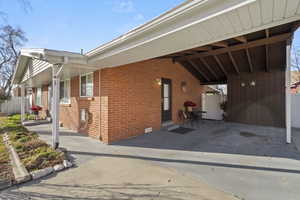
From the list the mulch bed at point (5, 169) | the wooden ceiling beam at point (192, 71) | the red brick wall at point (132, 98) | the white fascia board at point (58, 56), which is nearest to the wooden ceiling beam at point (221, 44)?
the red brick wall at point (132, 98)

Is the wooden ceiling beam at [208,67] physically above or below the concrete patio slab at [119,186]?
above

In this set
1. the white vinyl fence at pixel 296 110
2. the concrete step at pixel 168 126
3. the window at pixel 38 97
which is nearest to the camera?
the concrete step at pixel 168 126

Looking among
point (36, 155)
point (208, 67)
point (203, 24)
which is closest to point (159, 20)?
point (203, 24)

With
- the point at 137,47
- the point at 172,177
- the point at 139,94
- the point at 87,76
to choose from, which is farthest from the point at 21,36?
the point at 172,177

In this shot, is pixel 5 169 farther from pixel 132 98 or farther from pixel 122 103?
pixel 132 98

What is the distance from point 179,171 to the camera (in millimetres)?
3246

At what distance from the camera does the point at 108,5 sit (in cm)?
499

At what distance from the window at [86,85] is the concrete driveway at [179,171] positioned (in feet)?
6.17

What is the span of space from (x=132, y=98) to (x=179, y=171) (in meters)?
3.40

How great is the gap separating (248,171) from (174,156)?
5.34 ft

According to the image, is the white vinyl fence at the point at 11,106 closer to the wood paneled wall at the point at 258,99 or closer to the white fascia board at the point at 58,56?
the white fascia board at the point at 58,56

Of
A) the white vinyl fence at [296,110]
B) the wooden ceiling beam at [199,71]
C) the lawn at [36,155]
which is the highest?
the wooden ceiling beam at [199,71]

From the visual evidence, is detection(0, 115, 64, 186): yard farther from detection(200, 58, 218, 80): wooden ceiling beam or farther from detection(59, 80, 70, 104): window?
detection(200, 58, 218, 80): wooden ceiling beam

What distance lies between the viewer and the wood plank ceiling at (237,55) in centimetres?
516
